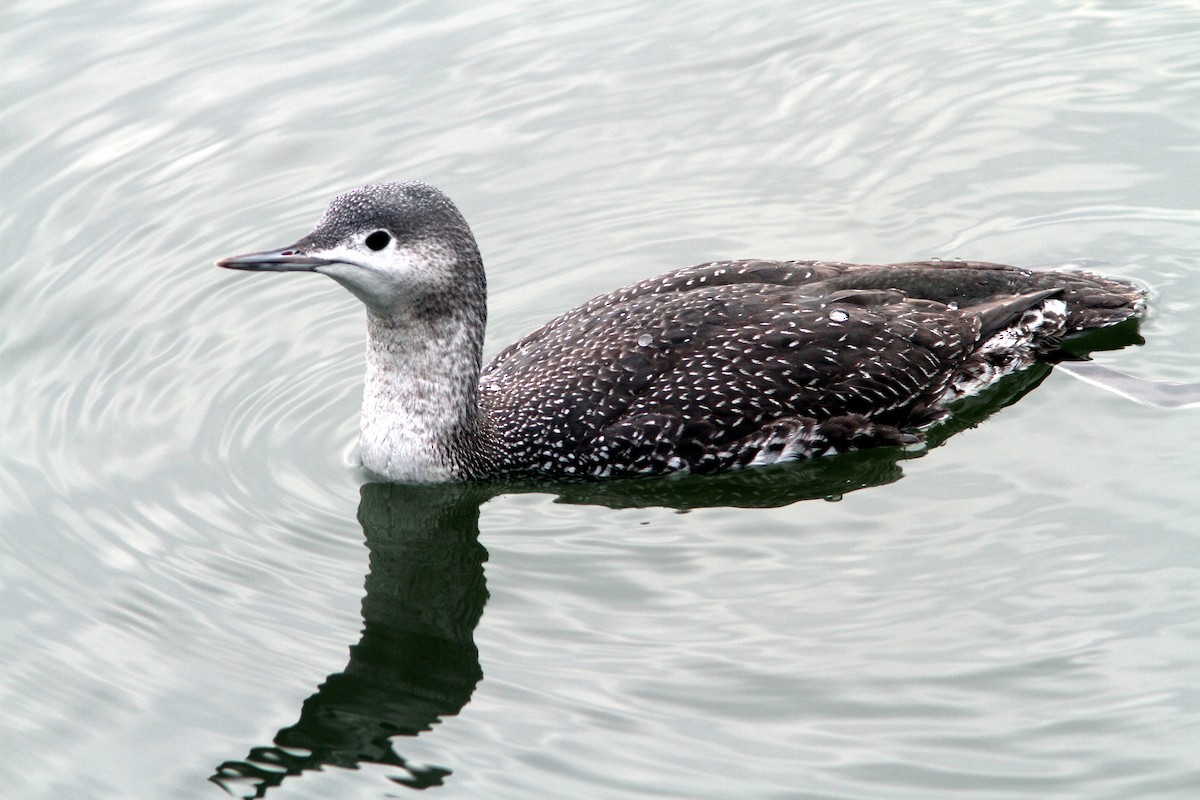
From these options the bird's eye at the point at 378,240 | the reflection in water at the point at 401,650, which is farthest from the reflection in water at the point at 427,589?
the bird's eye at the point at 378,240

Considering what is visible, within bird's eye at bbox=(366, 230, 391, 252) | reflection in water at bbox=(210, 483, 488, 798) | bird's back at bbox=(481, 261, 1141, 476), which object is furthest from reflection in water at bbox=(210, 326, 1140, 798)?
bird's eye at bbox=(366, 230, 391, 252)

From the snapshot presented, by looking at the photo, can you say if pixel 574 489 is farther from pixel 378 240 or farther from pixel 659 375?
pixel 378 240

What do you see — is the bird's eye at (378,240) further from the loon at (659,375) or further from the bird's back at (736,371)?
the bird's back at (736,371)

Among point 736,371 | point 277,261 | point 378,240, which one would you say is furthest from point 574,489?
point 277,261

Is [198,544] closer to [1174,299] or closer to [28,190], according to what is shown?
[28,190]

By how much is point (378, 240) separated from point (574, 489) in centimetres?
165

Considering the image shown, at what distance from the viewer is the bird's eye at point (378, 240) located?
28.3 feet

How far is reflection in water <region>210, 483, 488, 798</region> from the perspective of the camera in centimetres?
739

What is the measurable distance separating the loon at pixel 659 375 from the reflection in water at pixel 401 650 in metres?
0.23

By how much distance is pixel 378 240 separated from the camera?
28.5 feet

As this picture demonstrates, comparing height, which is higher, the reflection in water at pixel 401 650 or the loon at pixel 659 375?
the loon at pixel 659 375

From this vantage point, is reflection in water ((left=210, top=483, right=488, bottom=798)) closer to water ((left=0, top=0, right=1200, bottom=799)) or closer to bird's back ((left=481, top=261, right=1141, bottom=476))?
water ((left=0, top=0, right=1200, bottom=799))

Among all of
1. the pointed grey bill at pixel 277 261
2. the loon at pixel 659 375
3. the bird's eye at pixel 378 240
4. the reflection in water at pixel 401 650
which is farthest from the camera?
the loon at pixel 659 375

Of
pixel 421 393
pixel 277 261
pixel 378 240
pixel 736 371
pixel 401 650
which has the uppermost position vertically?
pixel 378 240
